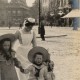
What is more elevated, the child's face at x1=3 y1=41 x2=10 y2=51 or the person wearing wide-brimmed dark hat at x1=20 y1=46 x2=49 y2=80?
the child's face at x1=3 y1=41 x2=10 y2=51

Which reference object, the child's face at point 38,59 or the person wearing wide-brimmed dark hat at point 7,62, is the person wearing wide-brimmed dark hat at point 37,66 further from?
the person wearing wide-brimmed dark hat at point 7,62

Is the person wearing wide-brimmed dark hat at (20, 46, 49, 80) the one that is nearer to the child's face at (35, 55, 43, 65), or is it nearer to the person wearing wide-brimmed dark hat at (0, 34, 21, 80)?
the child's face at (35, 55, 43, 65)

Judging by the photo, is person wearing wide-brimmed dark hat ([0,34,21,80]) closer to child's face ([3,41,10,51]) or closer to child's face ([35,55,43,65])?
child's face ([3,41,10,51])

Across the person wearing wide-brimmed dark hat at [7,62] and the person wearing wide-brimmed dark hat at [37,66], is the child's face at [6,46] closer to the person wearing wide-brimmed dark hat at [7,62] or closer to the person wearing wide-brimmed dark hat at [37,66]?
the person wearing wide-brimmed dark hat at [7,62]

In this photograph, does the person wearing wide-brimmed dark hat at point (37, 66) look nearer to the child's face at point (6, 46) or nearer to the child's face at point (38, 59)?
the child's face at point (38, 59)

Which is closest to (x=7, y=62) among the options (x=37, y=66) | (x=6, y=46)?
(x=6, y=46)

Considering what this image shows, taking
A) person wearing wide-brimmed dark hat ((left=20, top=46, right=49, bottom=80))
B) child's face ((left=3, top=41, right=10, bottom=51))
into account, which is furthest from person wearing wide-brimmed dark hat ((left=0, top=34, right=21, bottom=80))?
person wearing wide-brimmed dark hat ((left=20, top=46, right=49, bottom=80))

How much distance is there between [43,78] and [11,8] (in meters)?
135

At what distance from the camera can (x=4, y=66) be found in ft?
20.7

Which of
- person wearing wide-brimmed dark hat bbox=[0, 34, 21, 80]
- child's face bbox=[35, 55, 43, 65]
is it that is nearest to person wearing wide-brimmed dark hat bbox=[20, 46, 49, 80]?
child's face bbox=[35, 55, 43, 65]

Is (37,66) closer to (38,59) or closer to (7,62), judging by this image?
(38,59)

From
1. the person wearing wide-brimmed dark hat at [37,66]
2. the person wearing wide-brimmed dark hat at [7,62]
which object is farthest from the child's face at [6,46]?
Answer: the person wearing wide-brimmed dark hat at [37,66]

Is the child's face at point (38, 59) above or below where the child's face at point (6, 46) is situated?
below

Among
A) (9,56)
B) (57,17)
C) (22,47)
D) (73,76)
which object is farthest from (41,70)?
(57,17)
